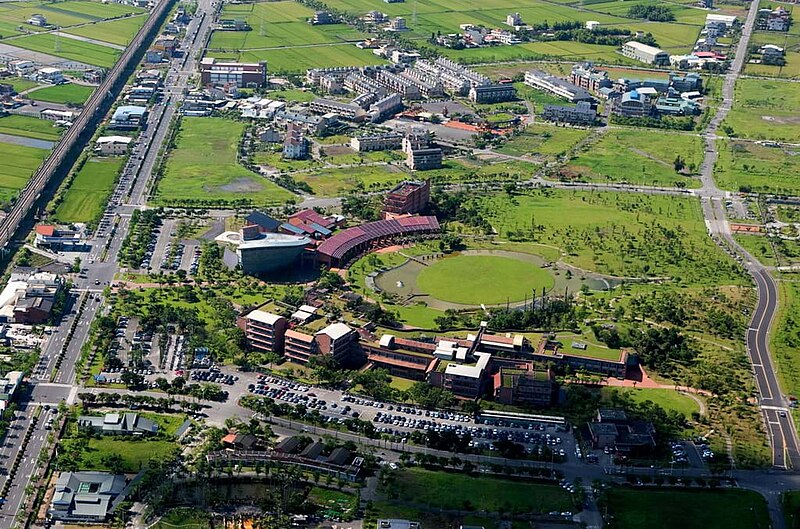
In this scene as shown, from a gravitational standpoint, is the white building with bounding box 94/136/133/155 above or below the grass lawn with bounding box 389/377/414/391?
below

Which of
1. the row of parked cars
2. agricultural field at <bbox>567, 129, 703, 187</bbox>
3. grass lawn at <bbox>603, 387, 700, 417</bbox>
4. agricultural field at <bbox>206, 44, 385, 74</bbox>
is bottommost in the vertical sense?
agricultural field at <bbox>206, 44, 385, 74</bbox>

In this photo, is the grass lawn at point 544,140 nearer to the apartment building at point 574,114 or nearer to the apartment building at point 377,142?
the apartment building at point 574,114

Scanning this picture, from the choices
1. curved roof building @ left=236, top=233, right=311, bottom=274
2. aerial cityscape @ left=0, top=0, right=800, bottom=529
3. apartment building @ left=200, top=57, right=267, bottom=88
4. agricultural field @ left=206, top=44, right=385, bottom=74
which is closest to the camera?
aerial cityscape @ left=0, top=0, right=800, bottom=529

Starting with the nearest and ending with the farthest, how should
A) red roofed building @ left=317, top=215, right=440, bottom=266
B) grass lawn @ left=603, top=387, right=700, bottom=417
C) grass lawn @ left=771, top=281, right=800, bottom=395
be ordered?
grass lawn @ left=603, top=387, right=700, bottom=417, grass lawn @ left=771, top=281, right=800, bottom=395, red roofed building @ left=317, top=215, right=440, bottom=266

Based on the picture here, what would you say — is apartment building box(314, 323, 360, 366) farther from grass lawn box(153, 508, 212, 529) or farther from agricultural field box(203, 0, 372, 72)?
agricultural field box(203, 0, 372, 72)

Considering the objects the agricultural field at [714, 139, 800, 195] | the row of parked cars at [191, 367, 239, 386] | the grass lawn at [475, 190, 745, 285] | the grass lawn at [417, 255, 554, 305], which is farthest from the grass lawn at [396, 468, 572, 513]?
the agricultural field at [714, 139, 800, 195]

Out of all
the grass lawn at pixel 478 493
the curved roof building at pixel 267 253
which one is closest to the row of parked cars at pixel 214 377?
the grass lawn at pixel 478 493

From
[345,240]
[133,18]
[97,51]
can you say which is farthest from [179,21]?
[345,240]
